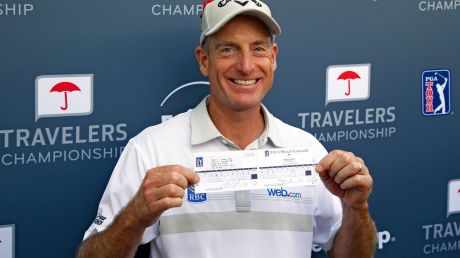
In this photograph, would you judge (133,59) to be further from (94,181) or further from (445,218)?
(445,218)

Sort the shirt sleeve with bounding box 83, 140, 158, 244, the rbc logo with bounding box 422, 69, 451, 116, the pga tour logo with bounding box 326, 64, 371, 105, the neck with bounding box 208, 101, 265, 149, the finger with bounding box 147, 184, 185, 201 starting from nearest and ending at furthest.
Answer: the finger with bounding box 147, 184, 185, 201 → the shirt sleeve with bounding box 83, 140, 158, 244 → the neck with bounding box 208, 101, 265, 149 → the pga tour logo with bounding box 326, 64, 371, 105 → the rbc logo with bounding box 422, 69, 451, 116

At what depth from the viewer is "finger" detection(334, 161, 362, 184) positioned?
2.00 meters

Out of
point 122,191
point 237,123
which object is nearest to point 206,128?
point 237,123

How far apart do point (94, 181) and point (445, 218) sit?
54.2 inches

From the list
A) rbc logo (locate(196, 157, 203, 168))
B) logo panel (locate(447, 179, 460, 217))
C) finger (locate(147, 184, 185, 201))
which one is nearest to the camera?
finger (locate(147, 184, 185, 201))

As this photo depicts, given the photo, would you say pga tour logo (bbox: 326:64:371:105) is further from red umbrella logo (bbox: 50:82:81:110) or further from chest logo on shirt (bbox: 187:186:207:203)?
red umbrella logo (bbox: 50:82:81:110)

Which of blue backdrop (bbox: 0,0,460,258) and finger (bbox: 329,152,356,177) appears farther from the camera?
blue backdrop (bbox: 0,0,460,258)

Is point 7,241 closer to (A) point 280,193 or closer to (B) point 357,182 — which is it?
(A) point 280,193

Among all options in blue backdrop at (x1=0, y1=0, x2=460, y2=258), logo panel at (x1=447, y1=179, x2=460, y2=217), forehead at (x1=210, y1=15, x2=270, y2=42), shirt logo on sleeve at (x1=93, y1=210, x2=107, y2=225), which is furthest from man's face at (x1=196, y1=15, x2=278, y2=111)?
logo panel at (x1=447, y1=179, x2=460, y2=217)

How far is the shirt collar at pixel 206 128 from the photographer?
2244 mm

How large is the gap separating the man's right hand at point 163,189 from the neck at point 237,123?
388mm

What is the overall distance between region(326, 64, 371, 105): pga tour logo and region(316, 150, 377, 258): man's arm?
0.56 meters

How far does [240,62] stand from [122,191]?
48 cm

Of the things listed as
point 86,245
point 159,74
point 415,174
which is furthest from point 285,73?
point 86,245
